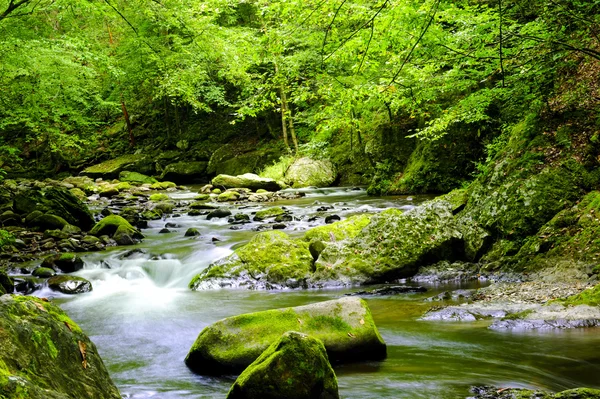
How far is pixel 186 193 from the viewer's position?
2284 centimetres

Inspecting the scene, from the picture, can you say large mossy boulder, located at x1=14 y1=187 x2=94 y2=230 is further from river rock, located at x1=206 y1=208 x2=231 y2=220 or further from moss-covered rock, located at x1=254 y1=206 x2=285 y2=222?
moss-covered rock, located at x1=254 y1=206 x2=285 y2=222

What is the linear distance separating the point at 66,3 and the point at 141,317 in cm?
510

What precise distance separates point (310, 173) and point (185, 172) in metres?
8.76

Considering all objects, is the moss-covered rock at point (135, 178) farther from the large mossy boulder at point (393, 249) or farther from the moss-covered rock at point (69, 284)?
the large mossy boulder at point (393, 249)

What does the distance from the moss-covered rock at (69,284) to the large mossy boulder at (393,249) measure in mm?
4212

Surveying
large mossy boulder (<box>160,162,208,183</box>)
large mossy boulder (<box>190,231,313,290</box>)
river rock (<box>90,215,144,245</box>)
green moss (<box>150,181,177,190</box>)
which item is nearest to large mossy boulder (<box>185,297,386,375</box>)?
large mossy boulder (<box>190,231,313,290</box>)

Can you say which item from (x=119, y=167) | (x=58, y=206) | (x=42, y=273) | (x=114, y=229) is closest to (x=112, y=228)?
(x=114, y=229)

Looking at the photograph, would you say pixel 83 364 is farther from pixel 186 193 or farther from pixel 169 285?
pixel 186 193

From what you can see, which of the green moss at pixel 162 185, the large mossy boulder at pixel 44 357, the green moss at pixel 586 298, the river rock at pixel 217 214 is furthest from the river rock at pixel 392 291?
the green moss at pixel 162 185

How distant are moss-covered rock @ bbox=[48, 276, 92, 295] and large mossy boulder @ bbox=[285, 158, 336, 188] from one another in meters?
14.2

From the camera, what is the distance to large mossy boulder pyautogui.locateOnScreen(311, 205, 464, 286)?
8.09 metres

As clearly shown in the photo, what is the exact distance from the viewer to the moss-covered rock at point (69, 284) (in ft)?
28.7

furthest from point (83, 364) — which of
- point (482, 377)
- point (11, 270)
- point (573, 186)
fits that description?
point (11, 270)

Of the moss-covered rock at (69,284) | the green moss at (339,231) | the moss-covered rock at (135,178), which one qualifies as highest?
the moss-covered rock at (135,178)
